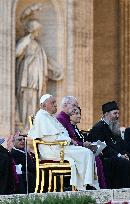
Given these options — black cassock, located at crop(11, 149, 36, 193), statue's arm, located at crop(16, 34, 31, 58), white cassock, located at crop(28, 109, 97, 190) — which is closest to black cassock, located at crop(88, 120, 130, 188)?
black cassock, located at crop(11, 149, 36, 193)

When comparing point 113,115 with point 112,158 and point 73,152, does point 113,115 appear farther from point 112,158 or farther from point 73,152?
point 73,152

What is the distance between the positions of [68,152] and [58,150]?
0.14 meters

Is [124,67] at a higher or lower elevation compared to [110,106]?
higher

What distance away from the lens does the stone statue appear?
64.6 ft

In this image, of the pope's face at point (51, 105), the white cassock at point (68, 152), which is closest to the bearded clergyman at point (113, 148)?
the white cassock at point (68, 152)

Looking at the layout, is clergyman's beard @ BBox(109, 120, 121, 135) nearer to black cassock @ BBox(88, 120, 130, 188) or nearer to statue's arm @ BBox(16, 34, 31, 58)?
black cassock @ BBox(88, 120, 130, 188)

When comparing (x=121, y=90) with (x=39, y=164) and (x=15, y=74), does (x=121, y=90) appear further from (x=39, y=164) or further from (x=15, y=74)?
(x=39, y=164)

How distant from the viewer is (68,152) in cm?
1351

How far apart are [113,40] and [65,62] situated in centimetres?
446

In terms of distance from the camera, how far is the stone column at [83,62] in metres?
20.5

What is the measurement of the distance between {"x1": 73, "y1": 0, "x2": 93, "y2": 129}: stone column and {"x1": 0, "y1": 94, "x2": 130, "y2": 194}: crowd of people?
501 centimetres

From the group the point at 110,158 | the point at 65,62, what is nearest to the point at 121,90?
the point at 65,62

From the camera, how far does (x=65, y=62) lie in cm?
2036

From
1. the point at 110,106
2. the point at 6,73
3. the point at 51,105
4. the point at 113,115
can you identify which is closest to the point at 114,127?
the point at 113,115
